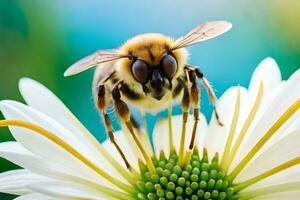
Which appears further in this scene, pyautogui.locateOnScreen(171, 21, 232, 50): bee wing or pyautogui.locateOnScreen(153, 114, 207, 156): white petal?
pyautogui.locateOnScreen(153, 114, 207, 156): white petal

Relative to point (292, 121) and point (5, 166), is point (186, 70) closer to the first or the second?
point (292, 121)

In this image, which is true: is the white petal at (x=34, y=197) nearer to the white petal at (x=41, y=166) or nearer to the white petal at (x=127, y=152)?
the white petal at (x=41, y=166)

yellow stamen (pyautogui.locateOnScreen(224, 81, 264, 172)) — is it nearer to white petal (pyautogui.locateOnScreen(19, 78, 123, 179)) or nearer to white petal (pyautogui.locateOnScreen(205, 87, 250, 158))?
white petal (pyautogui.locateOnScreen(205, 87, 250, 158))

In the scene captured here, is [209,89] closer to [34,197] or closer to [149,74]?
[149,74]

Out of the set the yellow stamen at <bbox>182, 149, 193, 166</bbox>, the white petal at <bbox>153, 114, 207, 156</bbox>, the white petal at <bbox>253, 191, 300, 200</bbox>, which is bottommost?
the white petal at <bbox>253, 191, 300, 200</bbox>

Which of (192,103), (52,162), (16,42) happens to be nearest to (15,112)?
(52,162)

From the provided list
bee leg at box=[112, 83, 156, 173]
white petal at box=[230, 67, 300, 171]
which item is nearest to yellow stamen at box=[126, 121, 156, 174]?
bee leg at box=[112, 83, 156, 173]

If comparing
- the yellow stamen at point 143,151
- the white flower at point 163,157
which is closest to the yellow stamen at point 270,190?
the white flower at point 163,157
